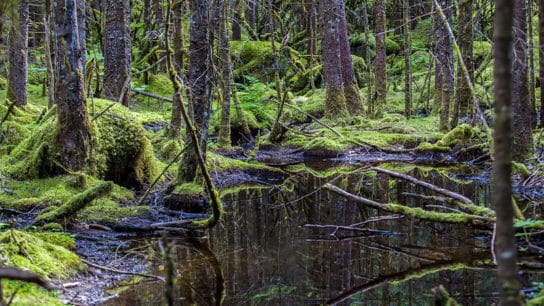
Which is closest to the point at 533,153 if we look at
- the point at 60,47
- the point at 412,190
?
the point at 412,190

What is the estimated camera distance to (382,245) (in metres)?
5.77

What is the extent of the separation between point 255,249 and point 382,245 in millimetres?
1423

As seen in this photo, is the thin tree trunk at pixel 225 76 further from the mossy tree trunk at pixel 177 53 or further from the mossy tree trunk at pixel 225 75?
the mossy tree trunk at pixel 177 53

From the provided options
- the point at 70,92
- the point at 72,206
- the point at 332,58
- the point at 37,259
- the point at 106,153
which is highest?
the point at 332,58

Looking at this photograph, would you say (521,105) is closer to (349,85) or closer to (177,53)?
(177,53)

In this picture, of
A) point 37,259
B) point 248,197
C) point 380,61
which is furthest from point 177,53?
point 380,61

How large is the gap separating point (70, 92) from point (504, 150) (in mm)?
6690

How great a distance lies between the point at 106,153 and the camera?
8227mm

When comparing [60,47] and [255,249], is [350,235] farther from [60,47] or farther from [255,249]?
[60,47]

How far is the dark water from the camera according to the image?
441cm

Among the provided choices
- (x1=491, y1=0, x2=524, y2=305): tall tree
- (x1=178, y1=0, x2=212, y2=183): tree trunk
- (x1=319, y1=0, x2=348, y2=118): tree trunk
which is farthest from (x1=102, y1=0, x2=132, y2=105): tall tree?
(x1=491, y1=0, x2=524, y2=305): tall tree

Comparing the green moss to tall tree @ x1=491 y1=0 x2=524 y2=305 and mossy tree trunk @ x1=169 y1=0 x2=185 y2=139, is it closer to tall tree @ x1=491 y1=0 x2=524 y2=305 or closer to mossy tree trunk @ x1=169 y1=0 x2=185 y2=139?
mossy tree trunk @ x1=169 y1=0 x2=185 y2=139

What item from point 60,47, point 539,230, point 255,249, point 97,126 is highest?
point 60,47

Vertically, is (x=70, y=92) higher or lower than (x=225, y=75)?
lower
